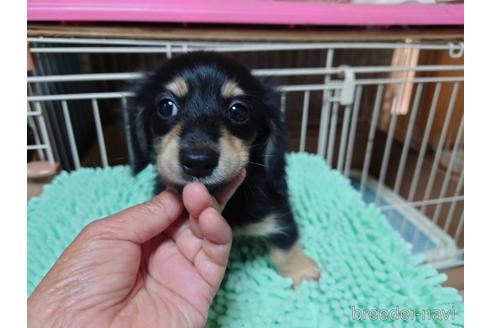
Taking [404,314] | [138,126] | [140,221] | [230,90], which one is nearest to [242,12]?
[230,90]

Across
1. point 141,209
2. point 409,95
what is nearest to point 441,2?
point 409,95

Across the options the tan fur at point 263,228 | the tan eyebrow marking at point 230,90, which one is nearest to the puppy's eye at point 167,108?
the tan eyebrow marking at point 230,90

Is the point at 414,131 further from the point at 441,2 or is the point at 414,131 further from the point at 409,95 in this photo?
the point at 441,2

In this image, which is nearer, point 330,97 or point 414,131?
point 330,97

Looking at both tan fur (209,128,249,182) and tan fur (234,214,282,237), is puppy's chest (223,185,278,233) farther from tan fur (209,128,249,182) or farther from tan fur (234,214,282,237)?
tan fur (209,128,249,182)

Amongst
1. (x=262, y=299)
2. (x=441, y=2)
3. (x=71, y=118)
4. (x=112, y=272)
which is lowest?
(x=262, y=299)
